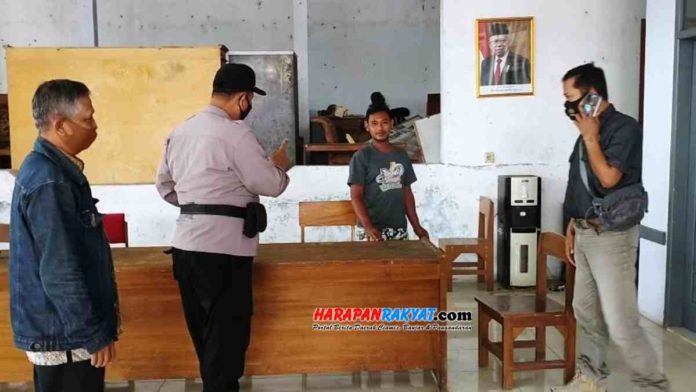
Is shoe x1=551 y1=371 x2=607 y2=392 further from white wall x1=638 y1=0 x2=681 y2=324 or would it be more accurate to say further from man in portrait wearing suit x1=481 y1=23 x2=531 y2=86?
man in portrait wearing suit x1=481 y1=23 x2=531 y2=86

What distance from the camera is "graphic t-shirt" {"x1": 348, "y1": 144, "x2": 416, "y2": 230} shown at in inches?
139

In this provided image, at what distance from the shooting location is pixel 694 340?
3.84m

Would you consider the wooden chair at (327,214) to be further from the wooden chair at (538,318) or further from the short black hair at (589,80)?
the short black hair at (589,80)

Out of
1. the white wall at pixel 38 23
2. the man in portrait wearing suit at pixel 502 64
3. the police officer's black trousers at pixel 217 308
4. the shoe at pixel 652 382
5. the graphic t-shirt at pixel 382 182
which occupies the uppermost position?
the white wall at pixel 38 23

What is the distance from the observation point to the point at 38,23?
25.6 ft

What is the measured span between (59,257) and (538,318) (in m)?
2.25

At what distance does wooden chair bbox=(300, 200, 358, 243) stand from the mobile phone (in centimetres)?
160

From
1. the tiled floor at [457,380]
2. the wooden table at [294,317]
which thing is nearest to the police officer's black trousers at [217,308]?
the wooden table at [294,317]

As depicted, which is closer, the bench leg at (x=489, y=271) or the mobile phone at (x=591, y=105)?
the mobile phone at (x=591, y=105)

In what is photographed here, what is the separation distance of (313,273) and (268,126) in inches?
117

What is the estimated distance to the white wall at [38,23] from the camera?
778cm

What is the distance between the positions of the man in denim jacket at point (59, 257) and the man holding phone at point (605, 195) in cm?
192

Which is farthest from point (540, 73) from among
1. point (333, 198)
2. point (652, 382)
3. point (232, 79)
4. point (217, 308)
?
point (217, 308)

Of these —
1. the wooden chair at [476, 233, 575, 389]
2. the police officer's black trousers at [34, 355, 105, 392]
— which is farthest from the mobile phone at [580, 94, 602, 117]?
the police officer's black trousers at [34, 355, 105, 392]
